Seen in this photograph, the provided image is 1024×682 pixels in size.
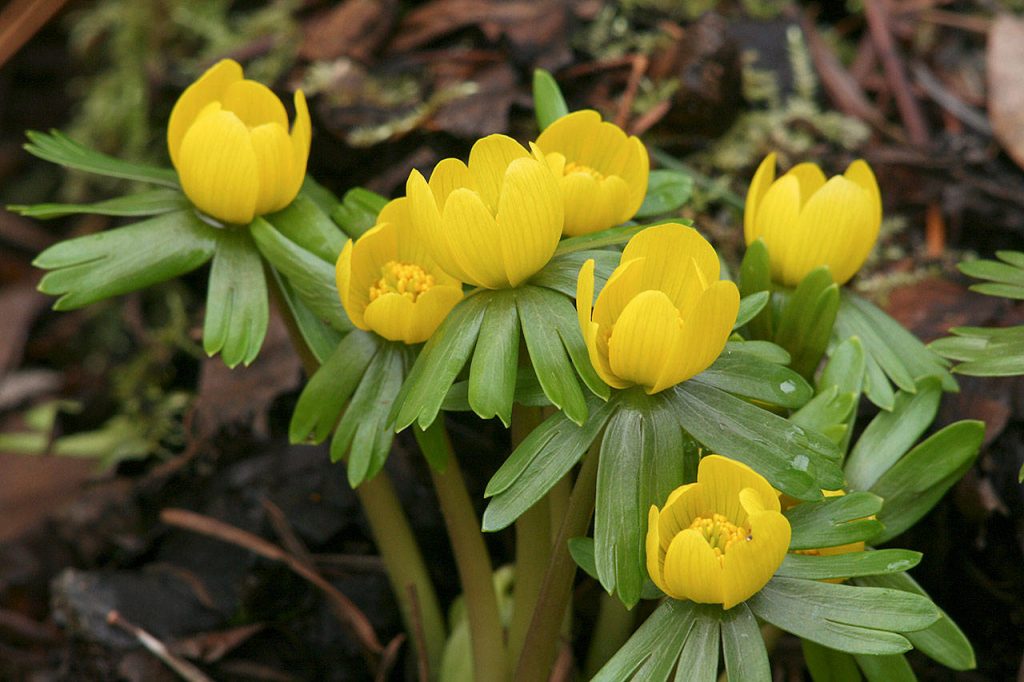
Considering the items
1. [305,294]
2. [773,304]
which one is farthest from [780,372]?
[305,294]

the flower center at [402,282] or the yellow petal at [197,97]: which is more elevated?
the yellow petal at [197,97]

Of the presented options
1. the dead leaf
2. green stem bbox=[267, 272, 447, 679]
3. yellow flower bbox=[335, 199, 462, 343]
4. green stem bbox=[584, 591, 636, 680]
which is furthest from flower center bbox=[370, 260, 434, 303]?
the dead leaf

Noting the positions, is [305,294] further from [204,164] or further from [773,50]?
[773,50]

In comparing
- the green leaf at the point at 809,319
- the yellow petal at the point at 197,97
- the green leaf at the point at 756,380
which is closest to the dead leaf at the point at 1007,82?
the green leaf at the point at 809,319

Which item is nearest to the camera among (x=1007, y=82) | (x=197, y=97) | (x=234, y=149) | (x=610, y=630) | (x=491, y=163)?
(x=491, y=163)

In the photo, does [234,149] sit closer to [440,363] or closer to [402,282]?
[402,282]

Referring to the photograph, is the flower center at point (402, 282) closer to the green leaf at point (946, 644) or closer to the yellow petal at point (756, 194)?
the yellow petal at point (756, 194)

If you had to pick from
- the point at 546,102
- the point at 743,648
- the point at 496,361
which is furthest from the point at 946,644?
the point at 546,102
